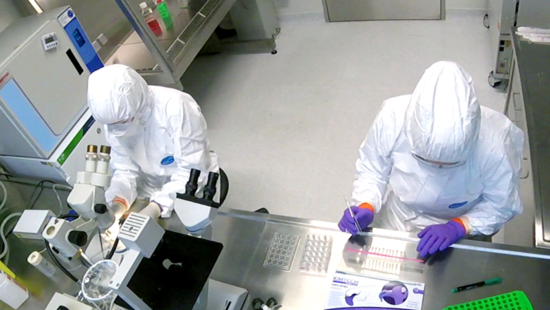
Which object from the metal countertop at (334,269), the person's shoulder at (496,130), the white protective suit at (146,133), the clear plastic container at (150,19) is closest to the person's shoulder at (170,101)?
the white protective suit at (146,133)

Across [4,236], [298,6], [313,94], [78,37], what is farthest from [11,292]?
[298,6]

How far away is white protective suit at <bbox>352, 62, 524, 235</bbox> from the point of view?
0.99 metres

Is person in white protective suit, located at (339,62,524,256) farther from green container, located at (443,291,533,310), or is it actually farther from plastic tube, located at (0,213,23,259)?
plastic tube, located at (0,213,23,259)

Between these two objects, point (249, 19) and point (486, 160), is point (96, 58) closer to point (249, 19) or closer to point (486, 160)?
point (249, 19)

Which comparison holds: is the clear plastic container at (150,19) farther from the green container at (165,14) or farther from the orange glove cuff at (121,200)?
the orange glove cuff at (121,200)

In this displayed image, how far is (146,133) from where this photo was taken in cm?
160

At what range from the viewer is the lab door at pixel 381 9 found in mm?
3119

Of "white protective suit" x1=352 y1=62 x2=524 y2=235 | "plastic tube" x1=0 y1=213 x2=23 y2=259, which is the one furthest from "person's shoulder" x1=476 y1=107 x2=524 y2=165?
"plastic tube" x1=0 y1=213 x2=23 y2=259

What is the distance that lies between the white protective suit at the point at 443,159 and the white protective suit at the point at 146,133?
0.64 meters

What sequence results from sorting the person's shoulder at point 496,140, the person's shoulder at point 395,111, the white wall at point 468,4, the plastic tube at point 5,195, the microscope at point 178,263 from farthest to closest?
the white wall at point 468,4
the plastic tube at point 5,195
the person's shoulder at point 395,111
the person's shoulder at point 496,140
the microscope at point 178,263

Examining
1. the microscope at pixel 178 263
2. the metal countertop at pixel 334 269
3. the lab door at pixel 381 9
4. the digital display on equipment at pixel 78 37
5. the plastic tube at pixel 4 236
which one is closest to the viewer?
the microscope at pixel 178 263

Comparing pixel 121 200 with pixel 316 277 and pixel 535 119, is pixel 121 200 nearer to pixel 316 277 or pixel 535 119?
pixel 316 277

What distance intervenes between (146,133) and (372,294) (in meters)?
1.03

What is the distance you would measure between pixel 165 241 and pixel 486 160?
910 mm
